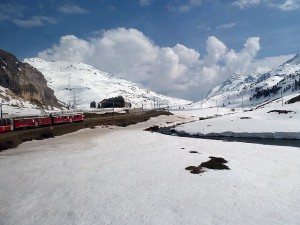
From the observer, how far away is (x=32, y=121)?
72.2 m

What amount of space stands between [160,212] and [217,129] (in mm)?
55326

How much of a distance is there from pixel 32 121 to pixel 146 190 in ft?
186

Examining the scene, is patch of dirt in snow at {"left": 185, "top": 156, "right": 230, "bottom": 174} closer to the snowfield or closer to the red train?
the snowfield

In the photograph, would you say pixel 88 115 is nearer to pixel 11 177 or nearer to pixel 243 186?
pixel 11 177

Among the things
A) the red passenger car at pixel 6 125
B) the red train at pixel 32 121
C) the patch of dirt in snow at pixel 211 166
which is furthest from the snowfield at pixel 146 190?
the red train at pixel 32 121

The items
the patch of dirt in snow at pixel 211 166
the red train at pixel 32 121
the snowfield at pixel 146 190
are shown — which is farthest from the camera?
the red train at pixel 32 121

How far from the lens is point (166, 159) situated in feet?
115

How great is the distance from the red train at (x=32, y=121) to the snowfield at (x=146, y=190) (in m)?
29.6

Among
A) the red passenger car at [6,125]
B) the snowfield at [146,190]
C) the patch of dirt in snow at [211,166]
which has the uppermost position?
the red passenger car at [6,125]

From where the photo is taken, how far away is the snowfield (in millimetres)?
18922

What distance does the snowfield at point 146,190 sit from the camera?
18.9 m

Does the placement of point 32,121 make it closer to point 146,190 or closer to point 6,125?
point 6,125

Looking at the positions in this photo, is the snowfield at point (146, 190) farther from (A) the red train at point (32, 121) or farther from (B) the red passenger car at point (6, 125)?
(A) the red train at point (32, 121)

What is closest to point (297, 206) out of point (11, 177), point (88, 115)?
point (11, 177)
